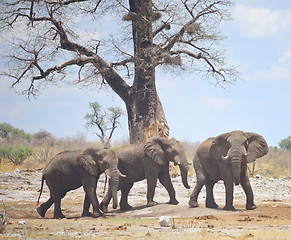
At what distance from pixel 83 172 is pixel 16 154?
1996cm

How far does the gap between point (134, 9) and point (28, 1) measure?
4758mm

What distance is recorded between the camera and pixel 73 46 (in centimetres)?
2231

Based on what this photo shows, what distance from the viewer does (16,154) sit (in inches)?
1267

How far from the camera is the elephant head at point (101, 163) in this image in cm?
1318

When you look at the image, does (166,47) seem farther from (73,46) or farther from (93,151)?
(93,151)

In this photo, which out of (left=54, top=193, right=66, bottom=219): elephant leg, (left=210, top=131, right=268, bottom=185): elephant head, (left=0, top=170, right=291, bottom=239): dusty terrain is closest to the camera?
(left=0, top=170, right=291, bottom=239): dusty terrain

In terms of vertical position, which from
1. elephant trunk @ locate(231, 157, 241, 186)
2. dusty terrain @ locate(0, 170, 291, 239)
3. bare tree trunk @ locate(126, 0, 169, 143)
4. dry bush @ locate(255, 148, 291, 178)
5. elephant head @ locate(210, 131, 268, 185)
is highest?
bare tree trunk @ locate(126, 0, 169, 143)

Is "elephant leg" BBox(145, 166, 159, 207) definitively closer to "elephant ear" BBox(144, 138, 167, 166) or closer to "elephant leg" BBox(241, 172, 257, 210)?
"elephant ear" BBox(144, 138, 167, 166)

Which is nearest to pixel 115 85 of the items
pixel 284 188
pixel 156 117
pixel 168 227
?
pixel 156 117

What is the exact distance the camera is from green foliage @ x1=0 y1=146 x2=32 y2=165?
105ft

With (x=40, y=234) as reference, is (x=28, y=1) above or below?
above

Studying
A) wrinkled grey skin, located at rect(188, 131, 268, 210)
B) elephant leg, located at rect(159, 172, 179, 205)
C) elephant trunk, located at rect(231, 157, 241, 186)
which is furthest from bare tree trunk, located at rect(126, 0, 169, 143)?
elephant trunk, located at rect(231, 157, 241, 186)

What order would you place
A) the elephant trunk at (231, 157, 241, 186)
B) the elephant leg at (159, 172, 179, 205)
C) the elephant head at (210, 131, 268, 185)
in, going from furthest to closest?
the elephant leg at (159, 172, 179, 205)
the elephant head at (210, 131, 268, 185)
the elephant trunk at (231, 157, 241, 186)

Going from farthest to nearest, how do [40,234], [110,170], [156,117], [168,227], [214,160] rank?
[156,117]
[214,160]
[110,170]
[168,227]
[40,234]
